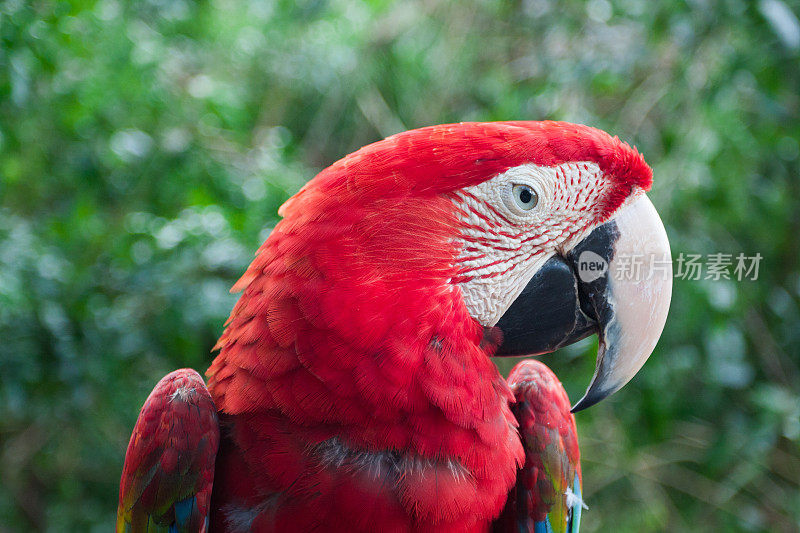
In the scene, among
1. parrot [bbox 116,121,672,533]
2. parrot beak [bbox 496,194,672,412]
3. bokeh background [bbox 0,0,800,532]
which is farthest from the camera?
bokeh background [bbox 0,0,800,532]

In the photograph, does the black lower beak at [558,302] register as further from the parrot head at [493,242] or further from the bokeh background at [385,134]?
the bokeh background at [385,134]

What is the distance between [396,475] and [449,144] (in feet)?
1.56

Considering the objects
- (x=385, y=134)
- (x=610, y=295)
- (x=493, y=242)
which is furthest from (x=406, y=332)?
(x=385, y=134)

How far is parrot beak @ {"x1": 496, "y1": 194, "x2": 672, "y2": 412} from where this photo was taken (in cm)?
93

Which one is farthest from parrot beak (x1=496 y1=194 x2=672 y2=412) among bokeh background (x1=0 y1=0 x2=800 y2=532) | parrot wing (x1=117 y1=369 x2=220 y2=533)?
bokeh background (x1=0 y1=0 x2=800 y2=532)

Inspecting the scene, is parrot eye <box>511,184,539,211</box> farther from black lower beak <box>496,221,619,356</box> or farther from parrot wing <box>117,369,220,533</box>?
parrot wing <box>117,369,220,533</box>

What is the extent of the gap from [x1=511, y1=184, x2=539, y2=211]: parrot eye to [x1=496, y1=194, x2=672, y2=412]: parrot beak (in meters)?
0.11

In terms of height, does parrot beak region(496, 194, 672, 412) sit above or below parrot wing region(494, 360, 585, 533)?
above

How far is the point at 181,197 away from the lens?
6.08 feet

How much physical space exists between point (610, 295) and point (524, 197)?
0.69 ft

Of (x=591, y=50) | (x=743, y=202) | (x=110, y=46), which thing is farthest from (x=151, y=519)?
(x=591, y=50)

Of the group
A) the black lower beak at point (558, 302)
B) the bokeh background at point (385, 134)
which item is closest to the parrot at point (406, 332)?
the black lower beak at point (558, 302)

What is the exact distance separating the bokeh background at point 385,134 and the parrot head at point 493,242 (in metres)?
0.65

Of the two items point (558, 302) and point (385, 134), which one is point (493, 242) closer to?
point (558, 302)
